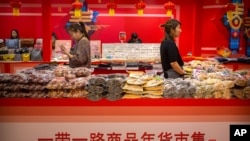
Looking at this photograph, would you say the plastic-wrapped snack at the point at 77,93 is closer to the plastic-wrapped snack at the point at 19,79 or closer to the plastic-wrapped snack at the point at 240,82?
the plastic-wrapped snack at the point at 19,79

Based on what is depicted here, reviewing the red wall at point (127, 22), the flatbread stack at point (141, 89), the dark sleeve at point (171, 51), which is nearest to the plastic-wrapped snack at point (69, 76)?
the flatbread stack at point (141, 89)

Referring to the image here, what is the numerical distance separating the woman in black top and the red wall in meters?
6.44

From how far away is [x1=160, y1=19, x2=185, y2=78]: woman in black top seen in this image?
482 cm

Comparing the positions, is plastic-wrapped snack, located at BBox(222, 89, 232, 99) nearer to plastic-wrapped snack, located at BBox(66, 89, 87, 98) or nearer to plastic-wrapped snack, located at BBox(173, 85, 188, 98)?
plastic-wrapped snack, located at BBox(173, 85, 188, 98)

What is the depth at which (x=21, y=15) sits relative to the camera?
1138cm

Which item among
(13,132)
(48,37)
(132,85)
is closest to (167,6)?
(48,37)

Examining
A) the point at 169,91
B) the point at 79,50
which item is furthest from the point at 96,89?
the point at 79,50

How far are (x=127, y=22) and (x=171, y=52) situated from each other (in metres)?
7.01

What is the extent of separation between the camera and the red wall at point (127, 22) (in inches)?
446

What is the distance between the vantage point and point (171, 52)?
4820 mm

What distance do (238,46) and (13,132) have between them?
28.8 feet

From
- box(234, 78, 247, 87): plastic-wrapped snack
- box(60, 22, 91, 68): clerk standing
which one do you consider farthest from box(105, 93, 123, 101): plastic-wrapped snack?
box(60, 22, 91, 68): clerk standing

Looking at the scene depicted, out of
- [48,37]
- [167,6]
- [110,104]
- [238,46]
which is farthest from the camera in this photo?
[238,46]

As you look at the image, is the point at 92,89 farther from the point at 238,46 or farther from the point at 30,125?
the point at 238,46
